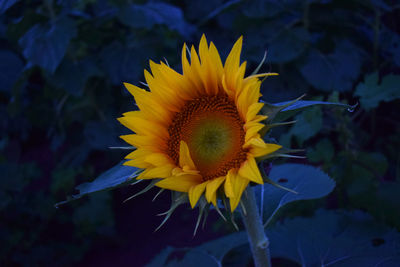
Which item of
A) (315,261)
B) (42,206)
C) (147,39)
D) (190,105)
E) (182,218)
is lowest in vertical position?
(182,218)

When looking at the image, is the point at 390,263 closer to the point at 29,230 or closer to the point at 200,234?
the point at 200,234

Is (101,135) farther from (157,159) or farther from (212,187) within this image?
(212,187)

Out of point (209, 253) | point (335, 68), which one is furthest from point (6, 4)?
point (335, 68)

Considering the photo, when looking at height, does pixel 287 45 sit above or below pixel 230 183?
below

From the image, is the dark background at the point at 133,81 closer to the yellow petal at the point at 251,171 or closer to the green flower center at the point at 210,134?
the green flower center at the point at 210,134

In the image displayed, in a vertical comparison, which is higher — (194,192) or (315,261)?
(194,192)

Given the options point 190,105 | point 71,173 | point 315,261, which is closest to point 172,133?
point 190,105

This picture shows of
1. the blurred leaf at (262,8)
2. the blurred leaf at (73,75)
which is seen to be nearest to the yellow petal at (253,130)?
the blurred leaf at (262,8)
